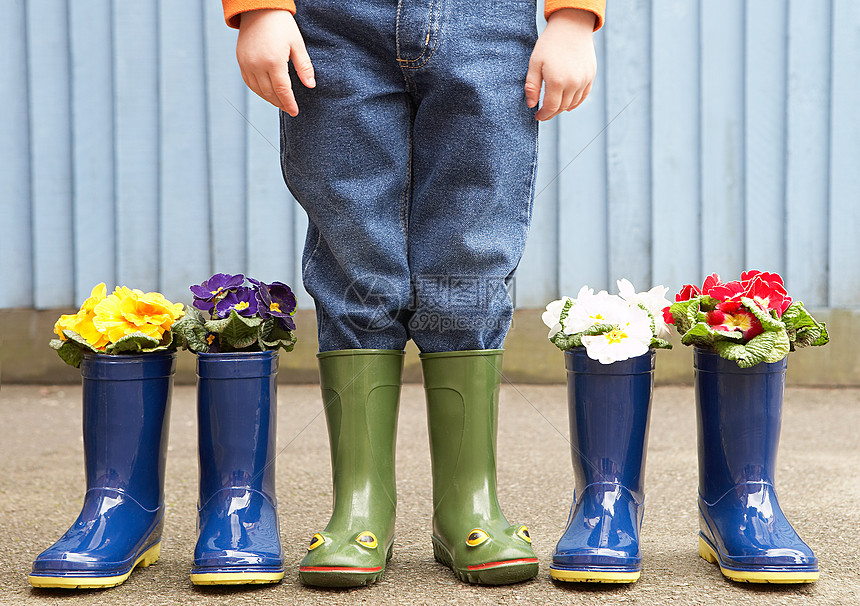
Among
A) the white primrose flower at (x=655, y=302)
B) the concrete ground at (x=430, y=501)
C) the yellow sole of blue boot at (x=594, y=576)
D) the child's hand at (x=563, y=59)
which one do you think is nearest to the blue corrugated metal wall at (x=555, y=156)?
the concrete ground at (x=430, y=501)

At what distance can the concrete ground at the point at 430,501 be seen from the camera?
0.87m

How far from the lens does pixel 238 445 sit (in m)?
0.96

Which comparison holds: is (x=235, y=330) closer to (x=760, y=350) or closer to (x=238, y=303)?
(x=238, y=303)

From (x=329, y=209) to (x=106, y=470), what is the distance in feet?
1.40

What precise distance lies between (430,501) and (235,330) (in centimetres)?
51

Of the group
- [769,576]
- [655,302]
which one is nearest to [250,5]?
[655,302]

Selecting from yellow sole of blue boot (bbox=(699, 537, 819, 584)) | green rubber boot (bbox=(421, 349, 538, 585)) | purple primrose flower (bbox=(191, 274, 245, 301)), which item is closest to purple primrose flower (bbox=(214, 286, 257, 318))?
purple primrose flower (bbox=(191, 274, 245, 301))

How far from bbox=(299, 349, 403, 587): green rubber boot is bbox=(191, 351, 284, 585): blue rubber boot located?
0.07m

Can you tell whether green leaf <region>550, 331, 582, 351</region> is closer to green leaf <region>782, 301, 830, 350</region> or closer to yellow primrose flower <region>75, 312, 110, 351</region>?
green leaf <region>782, 301, 830, 350</region>

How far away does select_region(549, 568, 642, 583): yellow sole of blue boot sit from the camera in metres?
0.87

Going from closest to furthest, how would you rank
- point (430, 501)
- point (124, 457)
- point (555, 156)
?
1. point (124, 457)
2. point (430, 501)
3. point (555, 156)

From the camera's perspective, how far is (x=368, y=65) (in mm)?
931

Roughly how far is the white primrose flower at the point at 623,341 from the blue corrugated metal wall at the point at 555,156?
4.55ft

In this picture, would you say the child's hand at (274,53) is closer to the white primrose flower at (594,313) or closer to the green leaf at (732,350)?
the white primrose flower at (594,313)
